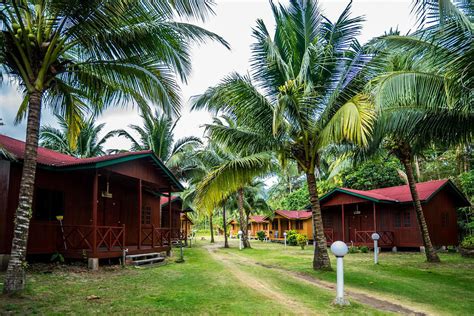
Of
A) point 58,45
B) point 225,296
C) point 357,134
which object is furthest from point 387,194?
point 58,45

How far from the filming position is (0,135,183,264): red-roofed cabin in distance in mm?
10461

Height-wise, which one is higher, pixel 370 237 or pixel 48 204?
pixel 48 204

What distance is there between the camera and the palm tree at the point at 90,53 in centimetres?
688

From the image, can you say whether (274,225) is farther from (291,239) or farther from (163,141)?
(163,141)

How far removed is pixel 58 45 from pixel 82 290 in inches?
194

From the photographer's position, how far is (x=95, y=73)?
364 inches

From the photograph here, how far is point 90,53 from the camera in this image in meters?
8.40

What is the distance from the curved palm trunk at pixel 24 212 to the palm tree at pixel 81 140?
710 inches

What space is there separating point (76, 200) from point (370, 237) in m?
16.3

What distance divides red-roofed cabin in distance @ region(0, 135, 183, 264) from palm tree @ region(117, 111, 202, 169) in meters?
8.50

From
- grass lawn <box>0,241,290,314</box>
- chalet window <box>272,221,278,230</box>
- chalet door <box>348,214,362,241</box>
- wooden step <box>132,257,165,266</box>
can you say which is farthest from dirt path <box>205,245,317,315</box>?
chalet window <box>272,221,278,230</box>

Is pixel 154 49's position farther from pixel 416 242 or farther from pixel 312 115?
pixel 416 242

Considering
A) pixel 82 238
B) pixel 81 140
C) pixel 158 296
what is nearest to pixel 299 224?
pixel 81 140

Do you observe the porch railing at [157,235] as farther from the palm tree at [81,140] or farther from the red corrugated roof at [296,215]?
the red corrugated roof at [296,215]
